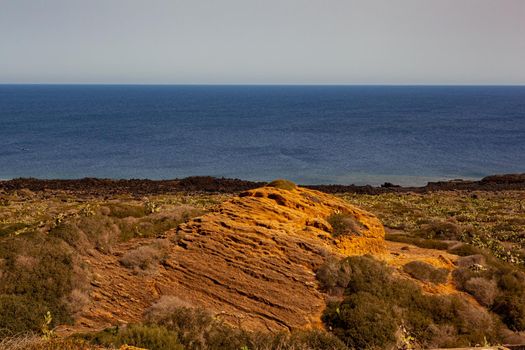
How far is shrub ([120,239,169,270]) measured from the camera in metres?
15.4

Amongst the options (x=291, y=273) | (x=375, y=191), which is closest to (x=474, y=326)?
(x=291, y=273)

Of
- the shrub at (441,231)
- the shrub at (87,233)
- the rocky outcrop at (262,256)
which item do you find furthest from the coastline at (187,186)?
the rocky outcrop at (262,256)

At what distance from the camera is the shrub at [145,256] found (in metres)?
15.4

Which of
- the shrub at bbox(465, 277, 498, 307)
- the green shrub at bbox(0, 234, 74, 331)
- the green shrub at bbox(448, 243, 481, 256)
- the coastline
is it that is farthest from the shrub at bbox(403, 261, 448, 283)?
the coastline

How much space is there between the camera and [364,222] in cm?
1950

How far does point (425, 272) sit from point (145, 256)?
10.7 meters

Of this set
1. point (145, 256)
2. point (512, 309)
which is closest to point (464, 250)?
point (512, 309)

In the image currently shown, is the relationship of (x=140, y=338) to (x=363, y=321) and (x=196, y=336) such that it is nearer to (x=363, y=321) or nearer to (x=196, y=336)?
(x=196, y=336)

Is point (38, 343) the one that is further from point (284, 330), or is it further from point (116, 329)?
point (284, 330)

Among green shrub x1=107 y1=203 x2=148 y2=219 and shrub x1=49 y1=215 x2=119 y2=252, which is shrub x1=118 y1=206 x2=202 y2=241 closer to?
shrub x1=49 y1=215 x2=119 y2=252

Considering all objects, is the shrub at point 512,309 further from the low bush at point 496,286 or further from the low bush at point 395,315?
the low bush at point 395,315

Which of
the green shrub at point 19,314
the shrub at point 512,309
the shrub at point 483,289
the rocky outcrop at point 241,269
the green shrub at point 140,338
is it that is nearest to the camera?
the green shrub at point 140,338

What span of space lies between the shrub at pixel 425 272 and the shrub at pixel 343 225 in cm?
255

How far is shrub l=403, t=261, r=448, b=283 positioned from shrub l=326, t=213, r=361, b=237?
255cm
